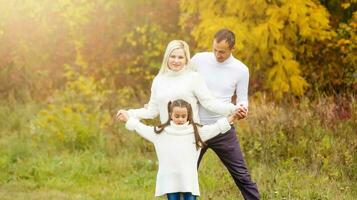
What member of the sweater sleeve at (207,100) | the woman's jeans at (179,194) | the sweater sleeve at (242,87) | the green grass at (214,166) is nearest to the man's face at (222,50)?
the sweater sleeve at (242,87)

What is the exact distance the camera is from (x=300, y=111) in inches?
400

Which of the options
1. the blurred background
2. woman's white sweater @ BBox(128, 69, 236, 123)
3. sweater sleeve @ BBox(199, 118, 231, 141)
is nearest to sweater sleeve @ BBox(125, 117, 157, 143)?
woman's white sweater @ BBox(128, 69, 236, 123)

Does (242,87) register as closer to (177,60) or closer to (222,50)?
(222,50)

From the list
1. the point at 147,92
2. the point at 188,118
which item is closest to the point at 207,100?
the point at 188,118

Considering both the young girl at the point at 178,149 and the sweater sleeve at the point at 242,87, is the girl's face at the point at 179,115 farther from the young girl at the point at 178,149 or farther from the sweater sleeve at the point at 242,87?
the sweater sleeve at the point at 242,87

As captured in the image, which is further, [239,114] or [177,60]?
[177,60]

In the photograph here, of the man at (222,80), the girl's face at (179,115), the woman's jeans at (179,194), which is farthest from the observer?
the man at (222,80)

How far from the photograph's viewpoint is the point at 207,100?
6.20 metres

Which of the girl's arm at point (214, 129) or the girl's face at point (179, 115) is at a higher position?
the girl's face at point (179, 115)

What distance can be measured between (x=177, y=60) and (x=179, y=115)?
1.51 feet

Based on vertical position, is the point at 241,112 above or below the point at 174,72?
below

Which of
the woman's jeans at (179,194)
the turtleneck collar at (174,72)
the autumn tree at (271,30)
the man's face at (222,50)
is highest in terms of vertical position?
the autumn tree at (271,30)

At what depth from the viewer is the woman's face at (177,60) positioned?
5.99 meters

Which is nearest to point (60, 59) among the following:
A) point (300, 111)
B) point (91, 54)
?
point (91, 54)
